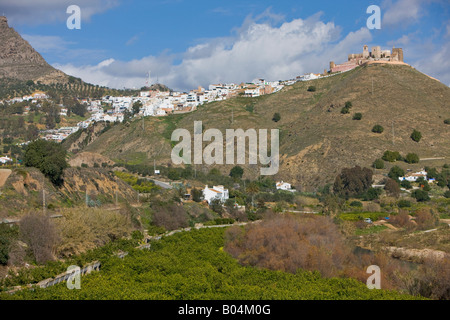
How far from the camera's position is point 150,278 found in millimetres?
26719

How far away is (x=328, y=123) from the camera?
77.8 meters

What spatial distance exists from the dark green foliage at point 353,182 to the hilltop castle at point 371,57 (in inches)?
1460

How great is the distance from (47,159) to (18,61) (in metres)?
122

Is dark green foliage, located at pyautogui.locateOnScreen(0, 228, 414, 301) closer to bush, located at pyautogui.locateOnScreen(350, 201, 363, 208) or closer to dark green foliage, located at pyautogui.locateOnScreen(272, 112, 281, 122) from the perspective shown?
bush, located at pyautogui.locateOnScreen(350, 201, 363, 208)

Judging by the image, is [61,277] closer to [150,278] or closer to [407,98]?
[150,278]

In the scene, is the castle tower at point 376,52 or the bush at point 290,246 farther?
the castle tower at point 376,52

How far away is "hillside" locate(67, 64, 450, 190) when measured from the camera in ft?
228

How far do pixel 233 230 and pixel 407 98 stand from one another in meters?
46.7

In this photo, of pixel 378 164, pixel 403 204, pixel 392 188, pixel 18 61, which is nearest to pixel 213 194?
pixel 392 188

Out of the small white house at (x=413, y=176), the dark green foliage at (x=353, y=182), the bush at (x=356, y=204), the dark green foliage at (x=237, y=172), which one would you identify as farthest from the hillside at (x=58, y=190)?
the small white house at (x=413, y=176)

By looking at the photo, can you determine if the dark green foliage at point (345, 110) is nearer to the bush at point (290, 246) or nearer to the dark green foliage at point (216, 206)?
the dark green foliage at point (216, 206)

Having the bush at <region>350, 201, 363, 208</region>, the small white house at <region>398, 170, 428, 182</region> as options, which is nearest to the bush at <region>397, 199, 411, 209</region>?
the bush at <region>350, 201, 363, 208</region>

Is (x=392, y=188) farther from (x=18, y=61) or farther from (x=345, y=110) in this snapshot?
(x=18, y=61)

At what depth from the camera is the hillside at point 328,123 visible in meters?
69.4
